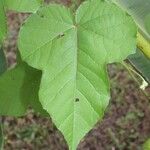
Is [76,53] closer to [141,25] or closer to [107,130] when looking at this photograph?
[141,25]

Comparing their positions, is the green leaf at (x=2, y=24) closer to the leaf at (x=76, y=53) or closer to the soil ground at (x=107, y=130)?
the leaf at (x=76, y=53)

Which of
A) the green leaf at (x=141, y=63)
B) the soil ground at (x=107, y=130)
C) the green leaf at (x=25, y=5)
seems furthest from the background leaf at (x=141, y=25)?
the soil ground at (x=107, y=130)

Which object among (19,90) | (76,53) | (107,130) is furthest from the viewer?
(107,130)

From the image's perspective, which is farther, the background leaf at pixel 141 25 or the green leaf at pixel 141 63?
the green leaf at pixel 141 63

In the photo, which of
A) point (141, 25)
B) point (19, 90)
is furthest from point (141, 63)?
point (19, 90)

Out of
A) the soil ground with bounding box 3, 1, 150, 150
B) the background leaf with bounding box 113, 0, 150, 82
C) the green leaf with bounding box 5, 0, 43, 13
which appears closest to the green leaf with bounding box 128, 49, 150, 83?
the background leaf with bounding box 113, 0, 150, 82

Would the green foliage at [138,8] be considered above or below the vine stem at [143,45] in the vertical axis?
above

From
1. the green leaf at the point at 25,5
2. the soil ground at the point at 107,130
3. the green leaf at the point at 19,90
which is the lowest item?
the soil ground at the point at 107,130

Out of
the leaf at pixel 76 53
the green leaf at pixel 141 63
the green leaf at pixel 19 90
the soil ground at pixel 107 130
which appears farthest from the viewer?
the soil ground at pixel 107 130
